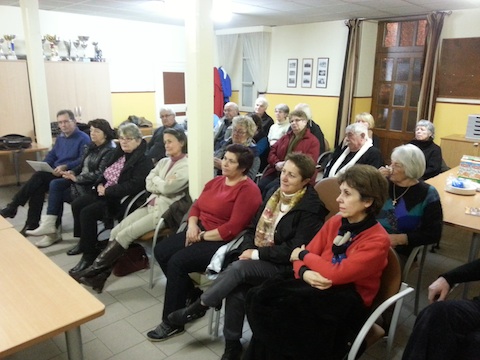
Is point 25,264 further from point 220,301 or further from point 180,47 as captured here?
point 180,47

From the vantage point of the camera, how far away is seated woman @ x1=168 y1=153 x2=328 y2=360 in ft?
6.40

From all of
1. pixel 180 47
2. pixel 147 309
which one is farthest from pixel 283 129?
pixel 180 47

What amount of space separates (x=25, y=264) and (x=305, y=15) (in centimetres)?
508

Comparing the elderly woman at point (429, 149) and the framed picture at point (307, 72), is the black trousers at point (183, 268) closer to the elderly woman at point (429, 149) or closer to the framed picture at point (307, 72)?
the elderly woman at point (429, 149)

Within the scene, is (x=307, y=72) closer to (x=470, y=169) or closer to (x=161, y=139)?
(x=161, y=139)

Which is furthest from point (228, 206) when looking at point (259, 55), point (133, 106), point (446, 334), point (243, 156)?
point (259, 55)

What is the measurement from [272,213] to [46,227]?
7.26 ft

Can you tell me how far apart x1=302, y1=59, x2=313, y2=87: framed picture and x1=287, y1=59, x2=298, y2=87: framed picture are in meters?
0.16

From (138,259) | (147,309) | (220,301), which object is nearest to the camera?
(220,301)

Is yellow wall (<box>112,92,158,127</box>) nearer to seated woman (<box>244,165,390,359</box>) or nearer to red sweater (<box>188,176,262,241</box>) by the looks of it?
red sweater (<box>188,176,262,241</box>)

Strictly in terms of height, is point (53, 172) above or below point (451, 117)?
below

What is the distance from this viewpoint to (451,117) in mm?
5320

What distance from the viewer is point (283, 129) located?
183 inches

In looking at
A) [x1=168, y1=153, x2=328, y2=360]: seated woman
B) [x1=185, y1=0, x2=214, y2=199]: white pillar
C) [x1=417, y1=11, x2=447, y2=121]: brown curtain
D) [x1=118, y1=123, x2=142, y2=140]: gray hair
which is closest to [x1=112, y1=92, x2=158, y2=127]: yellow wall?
[x1=118, y1=123, x2=142, y2=140]: gray hair
